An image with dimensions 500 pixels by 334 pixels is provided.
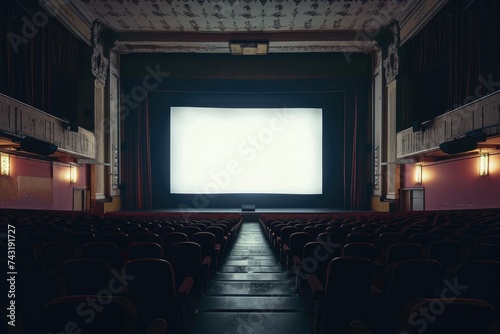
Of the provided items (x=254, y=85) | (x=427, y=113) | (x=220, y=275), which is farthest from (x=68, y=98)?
(x=427, y=113)

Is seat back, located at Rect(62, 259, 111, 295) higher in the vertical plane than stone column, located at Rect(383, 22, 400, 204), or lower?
lower

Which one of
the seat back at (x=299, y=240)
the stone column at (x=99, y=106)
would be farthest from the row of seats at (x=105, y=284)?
the stone column at (x=99, y=106)

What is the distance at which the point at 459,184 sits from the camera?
10.3 meters

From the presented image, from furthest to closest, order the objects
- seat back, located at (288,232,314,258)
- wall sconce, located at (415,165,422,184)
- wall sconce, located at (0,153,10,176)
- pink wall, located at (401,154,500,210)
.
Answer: wall sconce, located at (415,165,422,184) → wall sconce, located at (0,153,10,176) → pink wall, located at (401,154,500,210) → seat back, located at (288,232,314,258)

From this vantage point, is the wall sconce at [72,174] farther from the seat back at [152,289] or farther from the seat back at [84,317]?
the seat back at [84,317]

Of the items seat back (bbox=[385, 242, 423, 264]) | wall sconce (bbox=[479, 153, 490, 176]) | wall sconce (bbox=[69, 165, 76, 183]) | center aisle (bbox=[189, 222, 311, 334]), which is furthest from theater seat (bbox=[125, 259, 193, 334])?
wall sconce (bbox=[69, 165, 76, 183])

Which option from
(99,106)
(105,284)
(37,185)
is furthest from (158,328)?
(99,106)

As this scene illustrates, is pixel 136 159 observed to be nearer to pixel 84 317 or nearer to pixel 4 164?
pixel 4 164

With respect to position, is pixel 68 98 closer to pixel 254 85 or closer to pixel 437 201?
pixel 254 85

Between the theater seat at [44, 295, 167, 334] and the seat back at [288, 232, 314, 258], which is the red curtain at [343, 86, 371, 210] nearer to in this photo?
the seat back at [288, 232, 314, 258]

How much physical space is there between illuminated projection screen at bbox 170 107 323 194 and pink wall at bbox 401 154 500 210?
14.9 ft

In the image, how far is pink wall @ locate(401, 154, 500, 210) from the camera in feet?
29.3

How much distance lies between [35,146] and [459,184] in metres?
11.0

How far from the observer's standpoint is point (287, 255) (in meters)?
4.52
